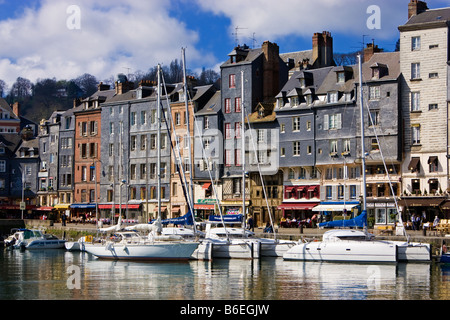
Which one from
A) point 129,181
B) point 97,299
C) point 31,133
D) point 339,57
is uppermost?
point 339,57

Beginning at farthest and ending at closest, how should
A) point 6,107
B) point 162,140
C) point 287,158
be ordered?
point 6,107, point 162,140, point 287,158

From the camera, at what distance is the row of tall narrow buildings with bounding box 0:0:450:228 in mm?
71125

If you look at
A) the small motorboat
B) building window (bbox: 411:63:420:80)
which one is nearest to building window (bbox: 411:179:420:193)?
building window (bbox: 411:63:420:80)

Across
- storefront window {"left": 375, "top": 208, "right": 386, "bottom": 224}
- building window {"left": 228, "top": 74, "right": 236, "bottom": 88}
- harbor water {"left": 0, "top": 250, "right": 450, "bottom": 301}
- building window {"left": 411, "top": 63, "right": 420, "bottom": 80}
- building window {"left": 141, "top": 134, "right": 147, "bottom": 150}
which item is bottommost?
harbor water {"left": 0, "top": 250, "right": 450, "bottom": 301}

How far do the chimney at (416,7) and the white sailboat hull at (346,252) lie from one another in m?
28.9

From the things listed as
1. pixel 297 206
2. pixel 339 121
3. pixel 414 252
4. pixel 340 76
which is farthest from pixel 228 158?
pixel 414 252

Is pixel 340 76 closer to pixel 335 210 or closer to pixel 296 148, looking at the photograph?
pixel 296 148

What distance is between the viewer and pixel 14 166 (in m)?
112

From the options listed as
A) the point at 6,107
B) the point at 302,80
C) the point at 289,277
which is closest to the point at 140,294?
the point at 289,277

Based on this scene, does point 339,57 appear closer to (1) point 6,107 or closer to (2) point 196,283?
(1) point 6,107

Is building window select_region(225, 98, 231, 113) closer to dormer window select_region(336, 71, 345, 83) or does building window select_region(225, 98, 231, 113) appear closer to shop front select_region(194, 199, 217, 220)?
shop front select_region(194, 199, 217, 220)

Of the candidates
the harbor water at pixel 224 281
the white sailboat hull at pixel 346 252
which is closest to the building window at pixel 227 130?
the harbor water at pixel 224 281

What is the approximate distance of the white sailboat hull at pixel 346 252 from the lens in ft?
171
